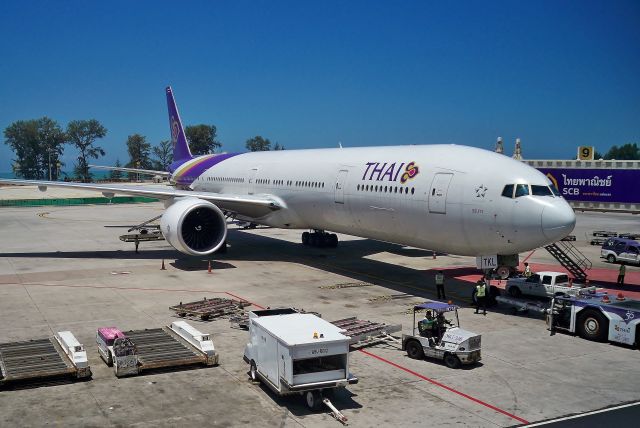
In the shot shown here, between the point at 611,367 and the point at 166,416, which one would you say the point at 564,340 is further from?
the point at 166,416

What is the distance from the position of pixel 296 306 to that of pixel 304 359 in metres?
8.80

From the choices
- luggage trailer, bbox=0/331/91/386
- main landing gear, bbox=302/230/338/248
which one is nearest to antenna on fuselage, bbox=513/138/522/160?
main landing gear, bbox=302/230/338/248

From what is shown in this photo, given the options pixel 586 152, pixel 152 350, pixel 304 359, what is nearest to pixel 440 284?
pixel 152 350

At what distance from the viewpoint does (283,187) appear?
31.2 metres

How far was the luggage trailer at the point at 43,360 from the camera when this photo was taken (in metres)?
13.6

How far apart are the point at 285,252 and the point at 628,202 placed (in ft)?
62.5

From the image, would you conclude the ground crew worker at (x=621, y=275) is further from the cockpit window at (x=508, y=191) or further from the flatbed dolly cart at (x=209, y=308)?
the flatbed dolly cart at (x=209, y=308)

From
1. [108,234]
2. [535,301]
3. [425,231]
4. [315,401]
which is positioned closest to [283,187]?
[425,231]

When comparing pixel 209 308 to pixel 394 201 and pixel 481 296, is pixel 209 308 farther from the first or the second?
pixel 481 296

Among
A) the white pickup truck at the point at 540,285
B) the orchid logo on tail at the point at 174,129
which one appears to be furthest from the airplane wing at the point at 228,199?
the orchid logo on tail at the point at 174,129

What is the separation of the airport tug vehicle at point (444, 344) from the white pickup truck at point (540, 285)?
7.19m

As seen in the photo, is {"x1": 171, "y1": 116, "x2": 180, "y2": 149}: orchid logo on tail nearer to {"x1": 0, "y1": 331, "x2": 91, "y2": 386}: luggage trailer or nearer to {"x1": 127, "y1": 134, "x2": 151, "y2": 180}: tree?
{"x1": 0, "y1": 331, "x2": 91, "y2": 386}: luggage trailer

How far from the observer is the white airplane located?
19.6 metres

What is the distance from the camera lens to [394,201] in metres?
23.2
